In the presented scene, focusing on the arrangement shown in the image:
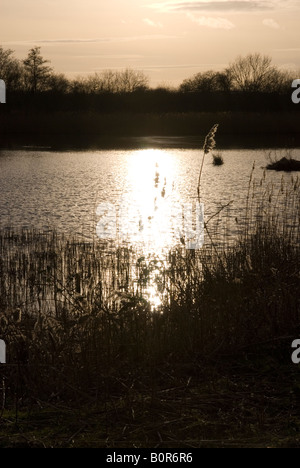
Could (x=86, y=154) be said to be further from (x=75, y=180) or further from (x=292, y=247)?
(x=292, y=247)

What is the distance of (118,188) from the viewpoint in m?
23.8

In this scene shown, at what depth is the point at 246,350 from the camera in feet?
17.2

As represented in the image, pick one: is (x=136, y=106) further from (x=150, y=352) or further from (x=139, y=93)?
(x=150, y=352)

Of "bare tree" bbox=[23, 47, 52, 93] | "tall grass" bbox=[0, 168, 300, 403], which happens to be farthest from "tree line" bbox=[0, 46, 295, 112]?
"tall grass" bbox=[0, 168, 300, 403]

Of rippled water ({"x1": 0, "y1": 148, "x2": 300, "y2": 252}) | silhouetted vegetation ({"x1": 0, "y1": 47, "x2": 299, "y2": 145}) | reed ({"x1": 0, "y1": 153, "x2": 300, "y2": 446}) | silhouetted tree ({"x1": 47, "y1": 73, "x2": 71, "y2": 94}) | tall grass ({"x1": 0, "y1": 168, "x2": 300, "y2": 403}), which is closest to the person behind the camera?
reed ({"x1": 0, "y1": 153, "x2": 300, "y2": 446})

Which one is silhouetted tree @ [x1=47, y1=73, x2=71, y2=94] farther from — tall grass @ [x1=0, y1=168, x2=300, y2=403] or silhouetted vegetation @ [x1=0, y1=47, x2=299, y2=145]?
tall grass @ [x1=0, y1=168, x2=300, y2=403]

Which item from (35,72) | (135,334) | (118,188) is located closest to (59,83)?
(35,72)

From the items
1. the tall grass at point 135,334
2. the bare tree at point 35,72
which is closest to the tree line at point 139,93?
the bare tree at point 35,72

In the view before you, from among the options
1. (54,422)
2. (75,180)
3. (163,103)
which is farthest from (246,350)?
(163,103)

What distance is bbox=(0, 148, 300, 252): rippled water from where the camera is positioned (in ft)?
48.5

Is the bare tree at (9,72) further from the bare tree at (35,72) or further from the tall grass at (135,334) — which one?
the tall grass at (135,334)

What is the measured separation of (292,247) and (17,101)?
50414mm

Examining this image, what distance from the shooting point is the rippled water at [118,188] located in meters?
14.8
